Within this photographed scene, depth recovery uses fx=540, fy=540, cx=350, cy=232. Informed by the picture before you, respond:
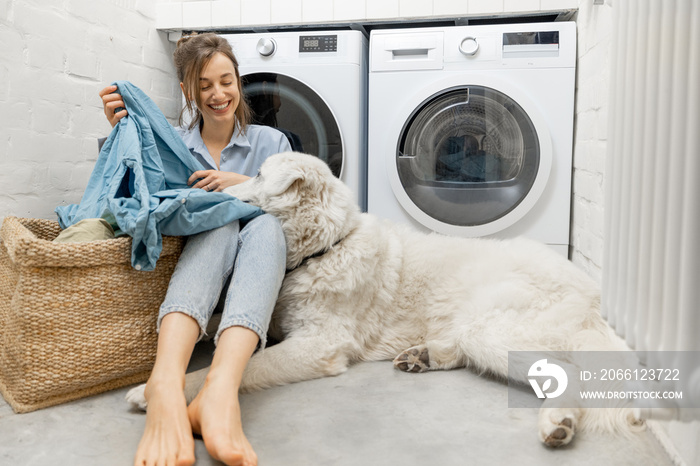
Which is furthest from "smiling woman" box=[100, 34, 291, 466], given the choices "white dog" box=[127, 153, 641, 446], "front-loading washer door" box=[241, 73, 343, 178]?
"front-loading washer door" box=[241, 73, 343, 178]

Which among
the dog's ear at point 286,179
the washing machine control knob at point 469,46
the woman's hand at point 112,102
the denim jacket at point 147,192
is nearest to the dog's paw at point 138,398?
the denim jacket at point 147,192

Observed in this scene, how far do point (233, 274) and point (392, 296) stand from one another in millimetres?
554

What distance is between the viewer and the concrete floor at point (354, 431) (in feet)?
3.94

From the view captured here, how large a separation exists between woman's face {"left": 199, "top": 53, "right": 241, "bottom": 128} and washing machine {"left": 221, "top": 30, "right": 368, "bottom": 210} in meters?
0.53

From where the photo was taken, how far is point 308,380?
1.66 metres

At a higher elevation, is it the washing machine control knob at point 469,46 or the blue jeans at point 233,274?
the washing machine control knob at point 469,46

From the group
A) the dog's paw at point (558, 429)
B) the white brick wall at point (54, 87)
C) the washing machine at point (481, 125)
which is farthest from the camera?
the washing machine at point (481, 125)

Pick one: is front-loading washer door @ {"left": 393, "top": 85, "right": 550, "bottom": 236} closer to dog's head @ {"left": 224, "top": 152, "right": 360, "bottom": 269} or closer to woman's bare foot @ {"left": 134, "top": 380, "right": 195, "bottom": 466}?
dog's head @ {"left": 224, "top": 152, "right": 360, "bottom": 269}

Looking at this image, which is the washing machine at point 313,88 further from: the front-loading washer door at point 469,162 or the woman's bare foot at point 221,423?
the woman's bare foot at point 221,423

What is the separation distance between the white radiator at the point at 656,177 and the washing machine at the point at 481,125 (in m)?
1.36

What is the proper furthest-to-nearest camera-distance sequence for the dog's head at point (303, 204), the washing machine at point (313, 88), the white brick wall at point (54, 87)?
the washing machine at point (313, 88)
the white brick wall at point (54, 87)
the dog's head at point (303, 204)

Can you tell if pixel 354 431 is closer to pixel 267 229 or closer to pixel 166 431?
pixel 166 431

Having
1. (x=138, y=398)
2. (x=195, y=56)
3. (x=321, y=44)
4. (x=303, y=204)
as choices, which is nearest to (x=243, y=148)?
(x=195, y=56)

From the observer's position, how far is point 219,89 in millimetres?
2195
